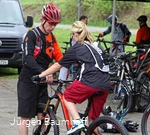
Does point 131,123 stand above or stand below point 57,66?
below

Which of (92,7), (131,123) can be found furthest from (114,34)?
(92,7)

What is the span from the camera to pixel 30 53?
6.22 metres

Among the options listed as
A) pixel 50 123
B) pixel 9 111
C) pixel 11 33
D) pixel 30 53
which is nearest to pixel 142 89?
pixel 9 111

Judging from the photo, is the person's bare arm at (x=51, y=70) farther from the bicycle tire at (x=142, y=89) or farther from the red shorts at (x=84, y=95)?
the bicycle tire at (x=142, y=89)

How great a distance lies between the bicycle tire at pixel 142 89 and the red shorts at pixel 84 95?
345cm

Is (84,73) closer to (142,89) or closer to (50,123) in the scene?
(50,123)

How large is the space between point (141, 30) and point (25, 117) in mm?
8421

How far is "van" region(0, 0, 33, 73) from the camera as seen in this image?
48.9ft

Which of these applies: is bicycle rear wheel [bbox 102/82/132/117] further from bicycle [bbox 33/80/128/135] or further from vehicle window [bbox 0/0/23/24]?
vehicle window [bbox 0/0/23/24]

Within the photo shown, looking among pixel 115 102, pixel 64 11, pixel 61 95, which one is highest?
pixel 61 95

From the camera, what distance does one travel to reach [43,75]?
598 cm

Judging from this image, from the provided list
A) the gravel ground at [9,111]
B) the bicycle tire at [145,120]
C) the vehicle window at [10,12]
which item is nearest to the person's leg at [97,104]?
the bicycle tire at [145,120]

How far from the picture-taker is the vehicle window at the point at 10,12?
51.7ft

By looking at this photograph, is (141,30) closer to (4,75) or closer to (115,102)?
(4,75)
